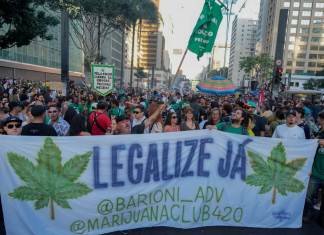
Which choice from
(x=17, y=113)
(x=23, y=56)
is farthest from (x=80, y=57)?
(x=17, y=113)

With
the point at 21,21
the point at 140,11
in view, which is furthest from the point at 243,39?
the point at 21,21

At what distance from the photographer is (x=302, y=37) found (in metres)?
99.7

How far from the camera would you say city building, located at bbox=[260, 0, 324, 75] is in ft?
322

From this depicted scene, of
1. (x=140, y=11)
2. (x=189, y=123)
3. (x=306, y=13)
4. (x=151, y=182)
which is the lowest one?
(x=151, y=182)

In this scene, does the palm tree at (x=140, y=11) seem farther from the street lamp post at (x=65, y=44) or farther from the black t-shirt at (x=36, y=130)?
the black t-shirt at (x=36, y=130)

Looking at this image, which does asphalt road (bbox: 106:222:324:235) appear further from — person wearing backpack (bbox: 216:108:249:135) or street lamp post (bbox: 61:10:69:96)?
street lamp post (bbox: 61:10:69:96)

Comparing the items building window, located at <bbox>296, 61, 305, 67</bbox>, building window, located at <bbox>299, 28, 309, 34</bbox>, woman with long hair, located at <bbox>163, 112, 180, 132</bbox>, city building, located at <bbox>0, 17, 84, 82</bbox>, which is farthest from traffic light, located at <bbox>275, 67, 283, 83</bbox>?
building window, located at <bbox>299, 28, 309, 34</bbox>

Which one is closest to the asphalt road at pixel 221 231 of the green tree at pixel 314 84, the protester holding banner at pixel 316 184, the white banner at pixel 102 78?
the protester holding banner at pixel 316 184

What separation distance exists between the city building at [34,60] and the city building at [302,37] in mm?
72070

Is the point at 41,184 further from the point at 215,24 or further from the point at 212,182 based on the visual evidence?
the point at 215,24

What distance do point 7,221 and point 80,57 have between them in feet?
216

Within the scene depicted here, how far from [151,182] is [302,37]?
111m

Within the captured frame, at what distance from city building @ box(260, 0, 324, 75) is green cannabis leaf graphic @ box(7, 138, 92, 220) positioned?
4024 inches

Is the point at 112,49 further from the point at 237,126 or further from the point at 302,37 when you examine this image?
the point at 237,126
